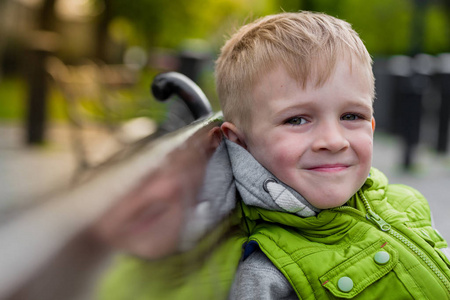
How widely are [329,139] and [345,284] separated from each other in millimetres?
347

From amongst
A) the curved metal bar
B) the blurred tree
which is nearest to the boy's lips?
the curved metal bar

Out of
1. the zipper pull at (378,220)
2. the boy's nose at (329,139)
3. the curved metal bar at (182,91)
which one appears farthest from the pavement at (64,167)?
the boy's nose at (329,139)

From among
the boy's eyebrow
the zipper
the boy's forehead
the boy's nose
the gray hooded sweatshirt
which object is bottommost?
the zipper

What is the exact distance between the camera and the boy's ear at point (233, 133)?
1721 millimetres

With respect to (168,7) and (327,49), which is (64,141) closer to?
(327,49)

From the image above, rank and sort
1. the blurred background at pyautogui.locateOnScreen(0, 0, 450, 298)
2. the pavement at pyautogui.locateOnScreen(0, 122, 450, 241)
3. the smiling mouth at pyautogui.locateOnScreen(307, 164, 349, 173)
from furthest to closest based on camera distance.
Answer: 1. the blurred background at pyautogui.locateOnScreen(0, 0, 450, 298)
2. the pavement at pyautogui.locateOnScreen(0, 122, 450, 241)
3. the smiling mouth at pyautogui.locateOnScreen(307, 164, 349, 173)

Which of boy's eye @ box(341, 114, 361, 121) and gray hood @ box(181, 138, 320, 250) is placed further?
boy's eye @ box(341, 114, 361, 121)

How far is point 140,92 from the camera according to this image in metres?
13.6

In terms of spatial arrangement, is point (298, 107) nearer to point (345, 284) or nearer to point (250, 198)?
point (250, 198)

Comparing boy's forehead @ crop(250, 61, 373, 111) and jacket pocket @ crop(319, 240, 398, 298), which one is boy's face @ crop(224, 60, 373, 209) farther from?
jacket pocket @ crop(319, 240, 398, 298)

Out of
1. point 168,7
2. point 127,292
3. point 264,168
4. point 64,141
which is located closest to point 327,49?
point 264,168

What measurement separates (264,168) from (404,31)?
21174 mm

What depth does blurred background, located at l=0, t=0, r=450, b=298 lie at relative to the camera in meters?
7.39

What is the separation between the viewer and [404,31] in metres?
21.6
